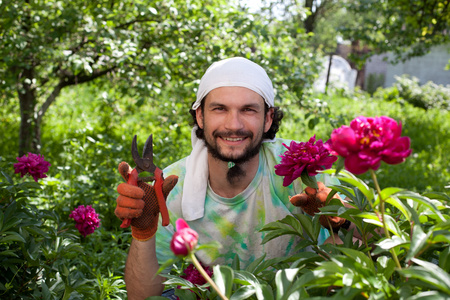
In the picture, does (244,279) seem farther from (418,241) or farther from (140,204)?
(140,204)

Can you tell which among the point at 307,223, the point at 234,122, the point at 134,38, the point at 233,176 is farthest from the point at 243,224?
the point at 134,38

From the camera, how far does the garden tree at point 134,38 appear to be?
3676 mm

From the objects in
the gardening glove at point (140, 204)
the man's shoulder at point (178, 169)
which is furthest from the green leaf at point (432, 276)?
the man's shoulder at point (178, 169)

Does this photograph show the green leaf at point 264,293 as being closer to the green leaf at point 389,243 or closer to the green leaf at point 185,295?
→ the green leaf at point 389,243

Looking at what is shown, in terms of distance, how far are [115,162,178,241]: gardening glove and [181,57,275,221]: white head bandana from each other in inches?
17.8

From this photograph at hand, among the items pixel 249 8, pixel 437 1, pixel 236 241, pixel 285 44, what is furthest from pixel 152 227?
pixel 437 1

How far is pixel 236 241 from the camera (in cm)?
227

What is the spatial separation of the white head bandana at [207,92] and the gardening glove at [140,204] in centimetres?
45

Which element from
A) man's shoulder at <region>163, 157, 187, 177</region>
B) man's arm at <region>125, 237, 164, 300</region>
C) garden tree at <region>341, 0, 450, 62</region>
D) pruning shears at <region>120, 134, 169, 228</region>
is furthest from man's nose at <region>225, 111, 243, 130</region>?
garden tree at <region>341, 0, 450, 62</region>

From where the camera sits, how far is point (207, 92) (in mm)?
2201

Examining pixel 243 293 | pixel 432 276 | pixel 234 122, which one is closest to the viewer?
pixel 432 276

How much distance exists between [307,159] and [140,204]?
0.62 meters

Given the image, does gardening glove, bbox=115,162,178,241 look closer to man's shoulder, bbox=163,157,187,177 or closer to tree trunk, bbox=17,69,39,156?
man's shoulder, bbox=163,157,187,177

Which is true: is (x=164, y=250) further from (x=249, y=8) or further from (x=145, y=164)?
(x=249, y=8)
